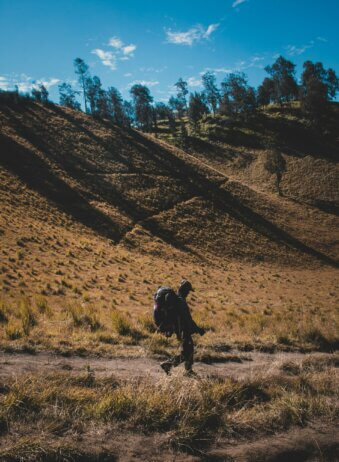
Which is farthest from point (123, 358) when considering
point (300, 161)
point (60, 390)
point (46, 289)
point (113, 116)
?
point (113, 116)

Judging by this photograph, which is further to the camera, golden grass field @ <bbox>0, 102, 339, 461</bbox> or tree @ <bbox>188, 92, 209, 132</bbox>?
tree @ <bbox>188, 92, 209, 132</bbox>

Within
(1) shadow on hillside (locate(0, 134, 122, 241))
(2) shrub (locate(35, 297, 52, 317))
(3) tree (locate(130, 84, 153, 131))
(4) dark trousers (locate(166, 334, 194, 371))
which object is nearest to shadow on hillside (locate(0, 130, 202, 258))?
(1) shadow on hillside (locate(0, 134, 122, 241))

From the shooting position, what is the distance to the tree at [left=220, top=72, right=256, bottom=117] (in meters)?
101

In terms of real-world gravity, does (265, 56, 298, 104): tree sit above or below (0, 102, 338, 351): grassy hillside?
above

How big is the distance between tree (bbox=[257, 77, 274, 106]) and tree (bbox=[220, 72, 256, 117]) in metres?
11.0

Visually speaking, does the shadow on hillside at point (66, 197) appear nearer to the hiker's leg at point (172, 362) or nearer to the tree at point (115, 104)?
the hiker's leg at point (172, 362)

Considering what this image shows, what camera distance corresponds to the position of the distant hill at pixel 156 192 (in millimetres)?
39500

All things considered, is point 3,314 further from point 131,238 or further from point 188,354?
Answer: point 131,238

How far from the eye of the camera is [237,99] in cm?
10181

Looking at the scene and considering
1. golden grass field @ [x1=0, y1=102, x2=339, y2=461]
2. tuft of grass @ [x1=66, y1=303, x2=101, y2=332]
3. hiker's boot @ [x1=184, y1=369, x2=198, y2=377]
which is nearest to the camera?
golden grass field @ [x1=0, y1=102, x2=339, y2=461]

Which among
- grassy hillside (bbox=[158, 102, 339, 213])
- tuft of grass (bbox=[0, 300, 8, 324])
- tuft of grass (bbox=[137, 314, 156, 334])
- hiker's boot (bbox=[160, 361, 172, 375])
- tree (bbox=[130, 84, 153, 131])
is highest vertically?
tree (bbox=[130, 84, 153, 131])

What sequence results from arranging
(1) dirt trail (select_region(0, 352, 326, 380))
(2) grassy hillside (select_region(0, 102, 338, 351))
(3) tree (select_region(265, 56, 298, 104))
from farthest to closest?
(3) tree (select_region(265, 56, 298, 104)), (2) grassy hillside (select_region(0, 102, 338, 351)), (1) dirt trail (select_region(0, 352, 326, 380))

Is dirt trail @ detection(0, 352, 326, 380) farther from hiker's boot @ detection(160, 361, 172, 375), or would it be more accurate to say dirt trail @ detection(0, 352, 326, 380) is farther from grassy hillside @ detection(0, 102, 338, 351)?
grassy hillside @ detection(0, 102, 338, 351)

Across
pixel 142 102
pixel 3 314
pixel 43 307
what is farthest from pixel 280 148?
pixel 3 314
